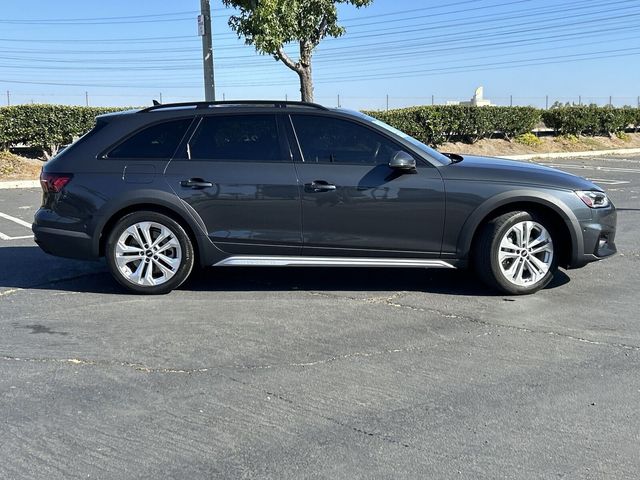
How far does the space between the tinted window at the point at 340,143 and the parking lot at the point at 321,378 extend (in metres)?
1.18

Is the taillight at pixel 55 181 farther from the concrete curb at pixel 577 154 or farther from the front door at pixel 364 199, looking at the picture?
the concrete curb at pixel 577 154

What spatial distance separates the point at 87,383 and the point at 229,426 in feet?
3.52

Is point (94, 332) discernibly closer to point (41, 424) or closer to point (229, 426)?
point (41, 424)

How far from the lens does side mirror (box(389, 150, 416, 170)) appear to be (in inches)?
219

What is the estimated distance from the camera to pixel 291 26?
16219mm

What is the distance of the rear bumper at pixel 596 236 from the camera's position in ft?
18.8

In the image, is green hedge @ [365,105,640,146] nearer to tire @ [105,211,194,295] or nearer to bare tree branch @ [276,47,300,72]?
bare tree branch @ [276,47,300,72]

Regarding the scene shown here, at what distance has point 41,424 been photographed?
352cm

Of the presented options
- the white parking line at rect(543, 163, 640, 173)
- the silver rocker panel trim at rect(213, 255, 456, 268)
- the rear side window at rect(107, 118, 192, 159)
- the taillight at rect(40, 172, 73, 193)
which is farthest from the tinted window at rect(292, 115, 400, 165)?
the white parking line at rect(543, 163, 640, 173)

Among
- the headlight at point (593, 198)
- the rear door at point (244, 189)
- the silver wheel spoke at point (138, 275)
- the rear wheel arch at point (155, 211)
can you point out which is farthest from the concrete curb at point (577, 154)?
the silver wheel spoke at point (138, 275)

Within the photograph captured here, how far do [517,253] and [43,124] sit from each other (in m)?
13.7

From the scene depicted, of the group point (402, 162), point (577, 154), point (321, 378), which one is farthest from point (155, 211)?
point (577, 154)

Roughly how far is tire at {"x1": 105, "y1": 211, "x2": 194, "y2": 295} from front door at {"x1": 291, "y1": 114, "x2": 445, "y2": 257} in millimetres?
1079

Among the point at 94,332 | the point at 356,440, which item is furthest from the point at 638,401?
the point at 94,332
